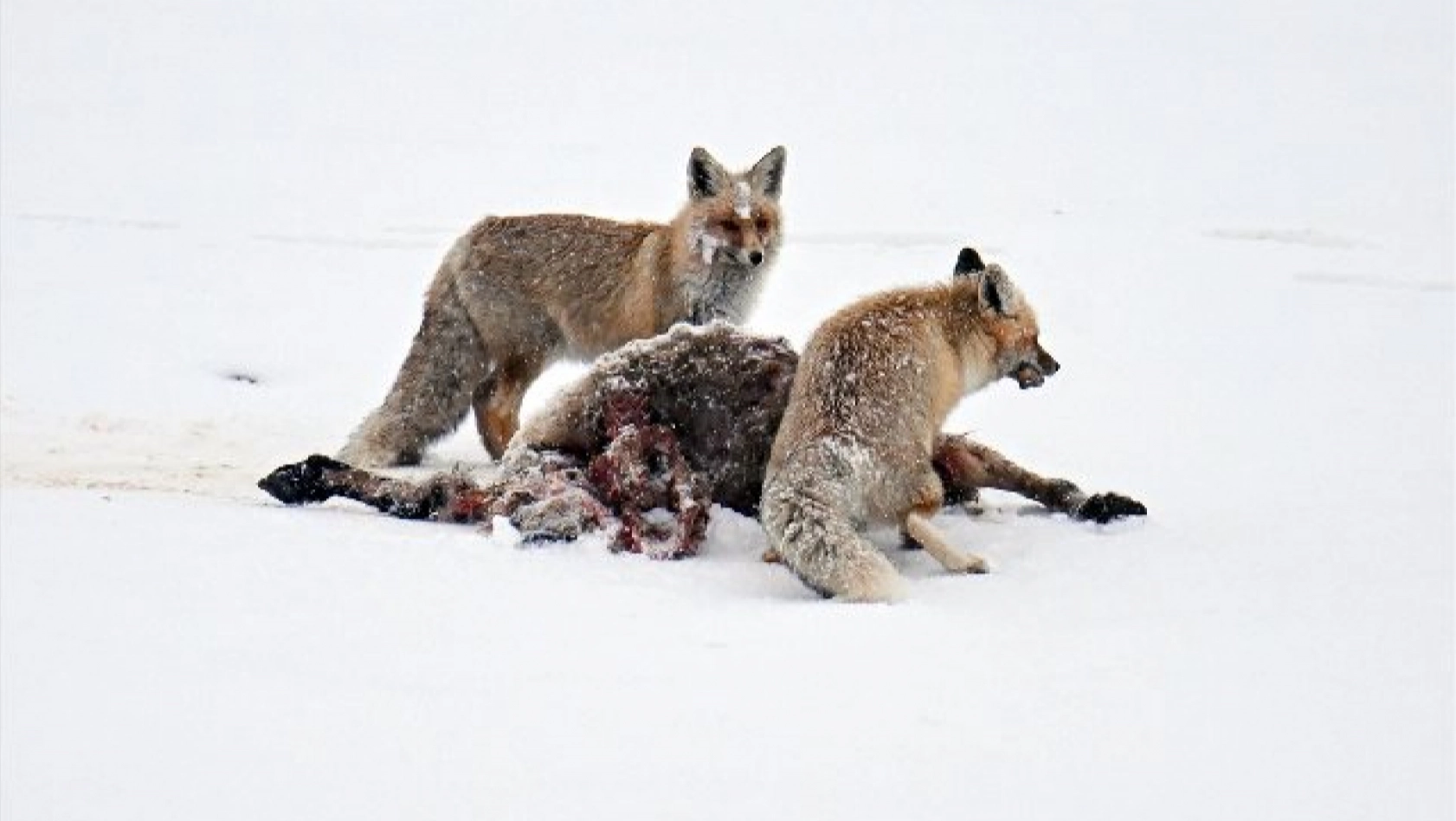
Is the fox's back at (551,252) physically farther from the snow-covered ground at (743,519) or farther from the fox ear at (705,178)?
the snow-covered ground at (743,519)

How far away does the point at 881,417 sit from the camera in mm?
6180

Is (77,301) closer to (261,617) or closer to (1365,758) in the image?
(261,617)

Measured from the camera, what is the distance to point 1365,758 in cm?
393

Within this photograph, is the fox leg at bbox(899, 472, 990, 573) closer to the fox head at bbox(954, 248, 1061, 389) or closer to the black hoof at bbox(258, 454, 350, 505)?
the fox head at bbox(954, 248, 1061, 389)

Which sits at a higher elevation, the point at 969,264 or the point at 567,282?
the point at 969,264

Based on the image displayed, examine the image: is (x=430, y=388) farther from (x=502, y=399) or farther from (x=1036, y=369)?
(x=1036, y=369)

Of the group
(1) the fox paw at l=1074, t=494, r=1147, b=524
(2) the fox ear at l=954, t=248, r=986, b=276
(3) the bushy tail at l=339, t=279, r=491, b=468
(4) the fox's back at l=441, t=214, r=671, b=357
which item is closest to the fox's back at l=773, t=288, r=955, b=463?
(2) the fox ear at l=954, t=248, r=986, b=276

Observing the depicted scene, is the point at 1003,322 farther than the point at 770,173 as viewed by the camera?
No

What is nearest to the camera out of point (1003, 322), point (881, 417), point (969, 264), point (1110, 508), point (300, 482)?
point (881, 417)

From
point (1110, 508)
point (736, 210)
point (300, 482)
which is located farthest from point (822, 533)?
point (736, 210)

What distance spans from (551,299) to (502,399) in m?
0.61

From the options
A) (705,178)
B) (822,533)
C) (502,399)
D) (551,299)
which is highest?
(705,178)

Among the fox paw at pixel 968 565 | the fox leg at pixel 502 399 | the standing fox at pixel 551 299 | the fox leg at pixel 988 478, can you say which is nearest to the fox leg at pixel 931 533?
the fox paw at pixel 968 565

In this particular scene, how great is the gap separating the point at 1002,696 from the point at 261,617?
2.12 meters
